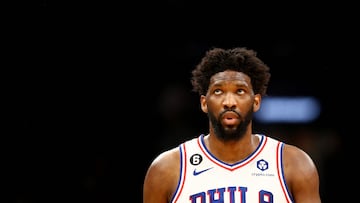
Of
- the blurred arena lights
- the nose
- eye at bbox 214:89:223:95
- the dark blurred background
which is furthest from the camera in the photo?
the blurred arena lights

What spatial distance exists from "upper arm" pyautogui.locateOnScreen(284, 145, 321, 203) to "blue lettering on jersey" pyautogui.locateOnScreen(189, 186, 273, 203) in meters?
0.15

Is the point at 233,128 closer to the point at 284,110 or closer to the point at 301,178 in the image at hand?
the point at 301,178

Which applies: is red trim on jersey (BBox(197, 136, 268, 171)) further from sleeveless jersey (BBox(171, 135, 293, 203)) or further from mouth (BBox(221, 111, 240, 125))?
mouth (BBox(221, 111, 240, 125))

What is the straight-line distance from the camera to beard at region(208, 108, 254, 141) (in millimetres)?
4246

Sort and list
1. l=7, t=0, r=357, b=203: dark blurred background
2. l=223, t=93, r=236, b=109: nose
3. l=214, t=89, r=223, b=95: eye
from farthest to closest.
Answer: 1. l=7, t=0, r=357, b=203: dark blurred background
2. l=214, t=89, r=223, b=95: eye
3. l=223, t=93, r=236, b=109: nose

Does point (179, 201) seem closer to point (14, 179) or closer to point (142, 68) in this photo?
point (14, 179)

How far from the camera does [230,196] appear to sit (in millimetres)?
4262

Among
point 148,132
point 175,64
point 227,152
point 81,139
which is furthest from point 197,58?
point 227,152

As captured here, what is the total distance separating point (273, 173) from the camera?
170 inches

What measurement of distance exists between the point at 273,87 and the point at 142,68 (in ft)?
4.78

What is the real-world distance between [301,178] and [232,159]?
43 centimetres

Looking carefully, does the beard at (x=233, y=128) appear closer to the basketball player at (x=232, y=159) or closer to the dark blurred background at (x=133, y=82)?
the basketball player at (x=232, y=159)

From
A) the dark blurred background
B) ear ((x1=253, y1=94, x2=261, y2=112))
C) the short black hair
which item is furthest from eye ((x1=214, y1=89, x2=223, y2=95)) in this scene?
the dark blurred background

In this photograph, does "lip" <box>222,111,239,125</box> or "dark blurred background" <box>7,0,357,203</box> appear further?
"dark blurred background" <box>7,0,357,203</box>
